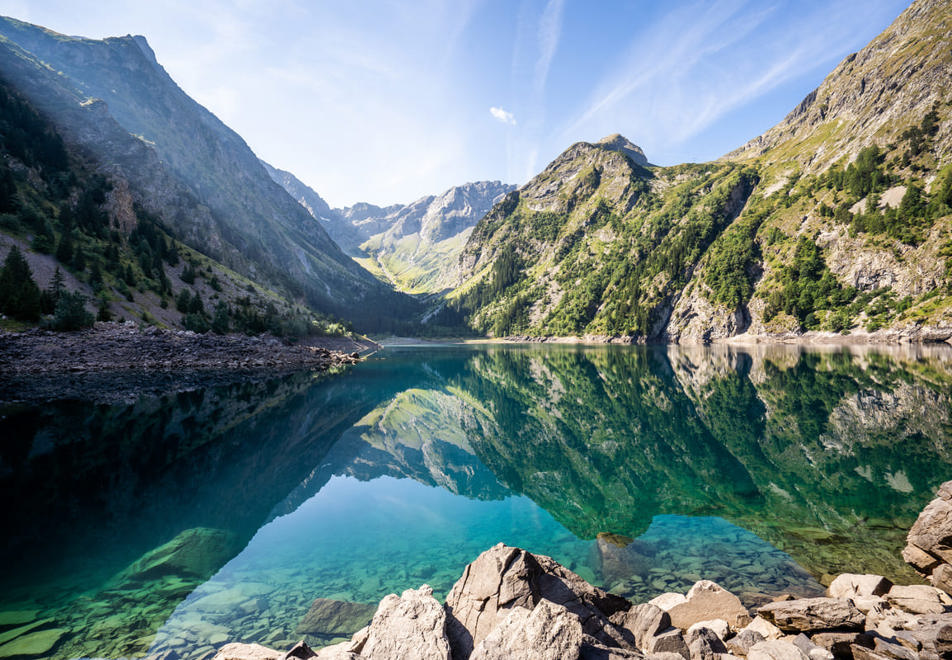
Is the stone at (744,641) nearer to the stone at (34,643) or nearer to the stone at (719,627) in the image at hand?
the stone at (719,627)

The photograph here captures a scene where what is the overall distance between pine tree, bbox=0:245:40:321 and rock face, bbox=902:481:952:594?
78964mm

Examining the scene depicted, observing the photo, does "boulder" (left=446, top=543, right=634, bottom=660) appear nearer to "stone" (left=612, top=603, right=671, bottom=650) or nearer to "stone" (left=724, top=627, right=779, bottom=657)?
"stone" (left=612, top=603, right=671, bottom=650)

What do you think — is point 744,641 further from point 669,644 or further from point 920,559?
point 920,559

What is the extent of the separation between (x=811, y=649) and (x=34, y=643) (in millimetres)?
16246

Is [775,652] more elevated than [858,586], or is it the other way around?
[775,652]

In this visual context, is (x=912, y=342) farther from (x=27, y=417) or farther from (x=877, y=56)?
(x=877, y=56)

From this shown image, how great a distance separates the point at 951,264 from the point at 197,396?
475ft

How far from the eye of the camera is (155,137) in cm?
16338

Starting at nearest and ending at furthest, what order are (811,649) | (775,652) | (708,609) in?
(775,652), (811,649), (708,609)

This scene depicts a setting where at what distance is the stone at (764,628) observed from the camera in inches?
329

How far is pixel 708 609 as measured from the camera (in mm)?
9789

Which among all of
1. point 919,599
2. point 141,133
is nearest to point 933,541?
point 919,599

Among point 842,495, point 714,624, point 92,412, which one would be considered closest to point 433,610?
Answer: point 714,624

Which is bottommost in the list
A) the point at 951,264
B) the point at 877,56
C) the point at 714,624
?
the point at 714,624
